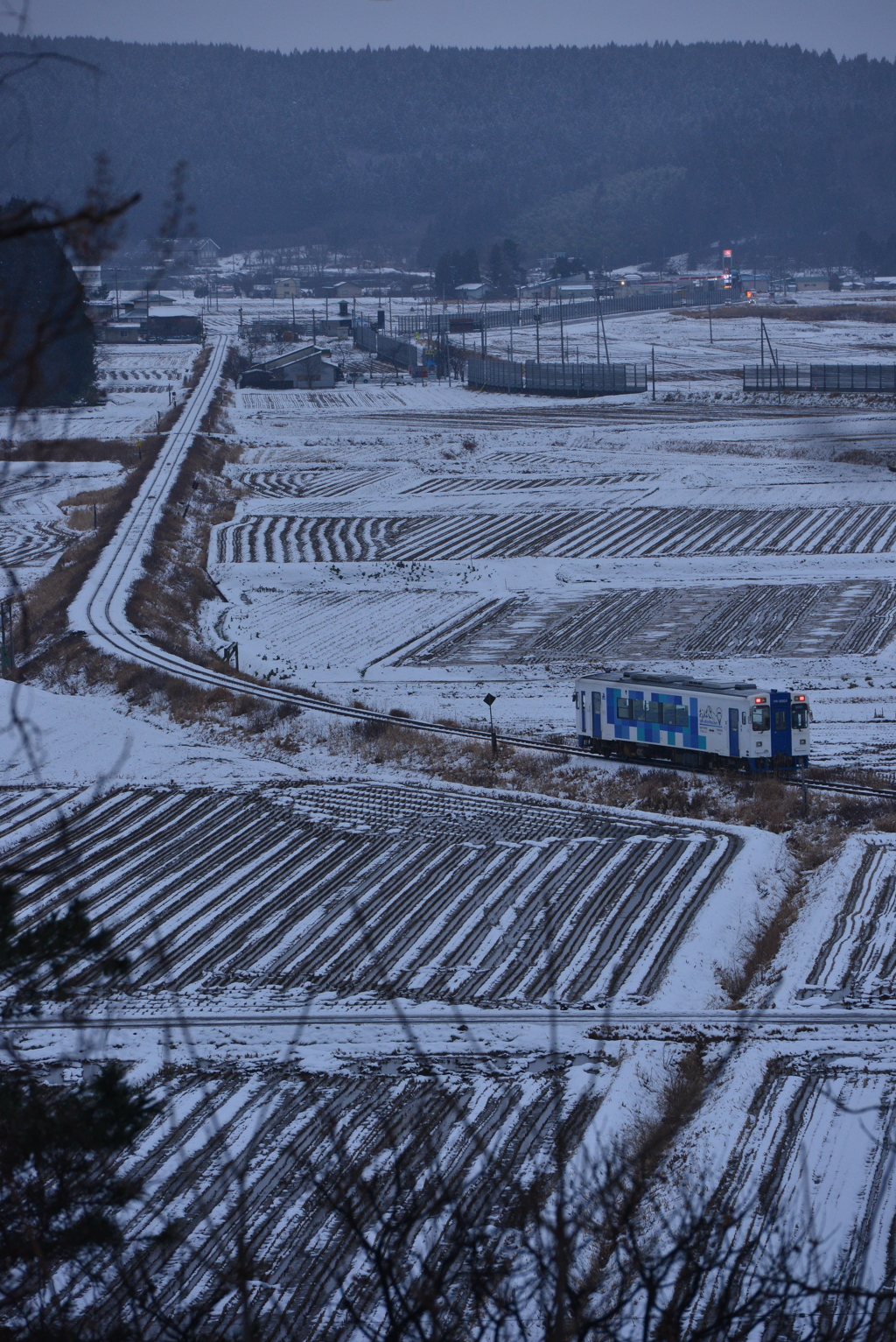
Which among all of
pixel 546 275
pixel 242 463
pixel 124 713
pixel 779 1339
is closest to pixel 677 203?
pixel 546 275

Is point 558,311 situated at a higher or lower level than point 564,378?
higher

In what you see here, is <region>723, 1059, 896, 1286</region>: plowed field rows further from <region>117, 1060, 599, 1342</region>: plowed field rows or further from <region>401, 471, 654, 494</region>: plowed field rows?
<region>401, 471, 654, 494</region>: plowed field rows

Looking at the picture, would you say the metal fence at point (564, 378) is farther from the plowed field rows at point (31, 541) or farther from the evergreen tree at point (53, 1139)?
the evergreen tree at point (53, 1139)

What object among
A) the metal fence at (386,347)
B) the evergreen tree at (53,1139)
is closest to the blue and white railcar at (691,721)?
the evergreen tree at (53,1139)

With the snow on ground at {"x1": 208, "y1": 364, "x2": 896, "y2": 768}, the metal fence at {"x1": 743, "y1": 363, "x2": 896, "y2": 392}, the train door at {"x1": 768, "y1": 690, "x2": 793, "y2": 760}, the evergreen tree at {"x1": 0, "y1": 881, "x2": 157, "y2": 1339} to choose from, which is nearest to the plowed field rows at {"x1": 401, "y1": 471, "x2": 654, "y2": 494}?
the snow on ground at {"x1": 208, "y1": 364, "x2": 896, "y2": 768}

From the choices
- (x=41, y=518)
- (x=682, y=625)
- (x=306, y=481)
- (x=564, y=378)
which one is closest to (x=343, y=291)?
(x=564, y=378)

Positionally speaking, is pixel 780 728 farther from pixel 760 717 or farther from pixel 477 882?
pixel 477 882

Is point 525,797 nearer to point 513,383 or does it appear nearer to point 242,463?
Result: point 242,463
